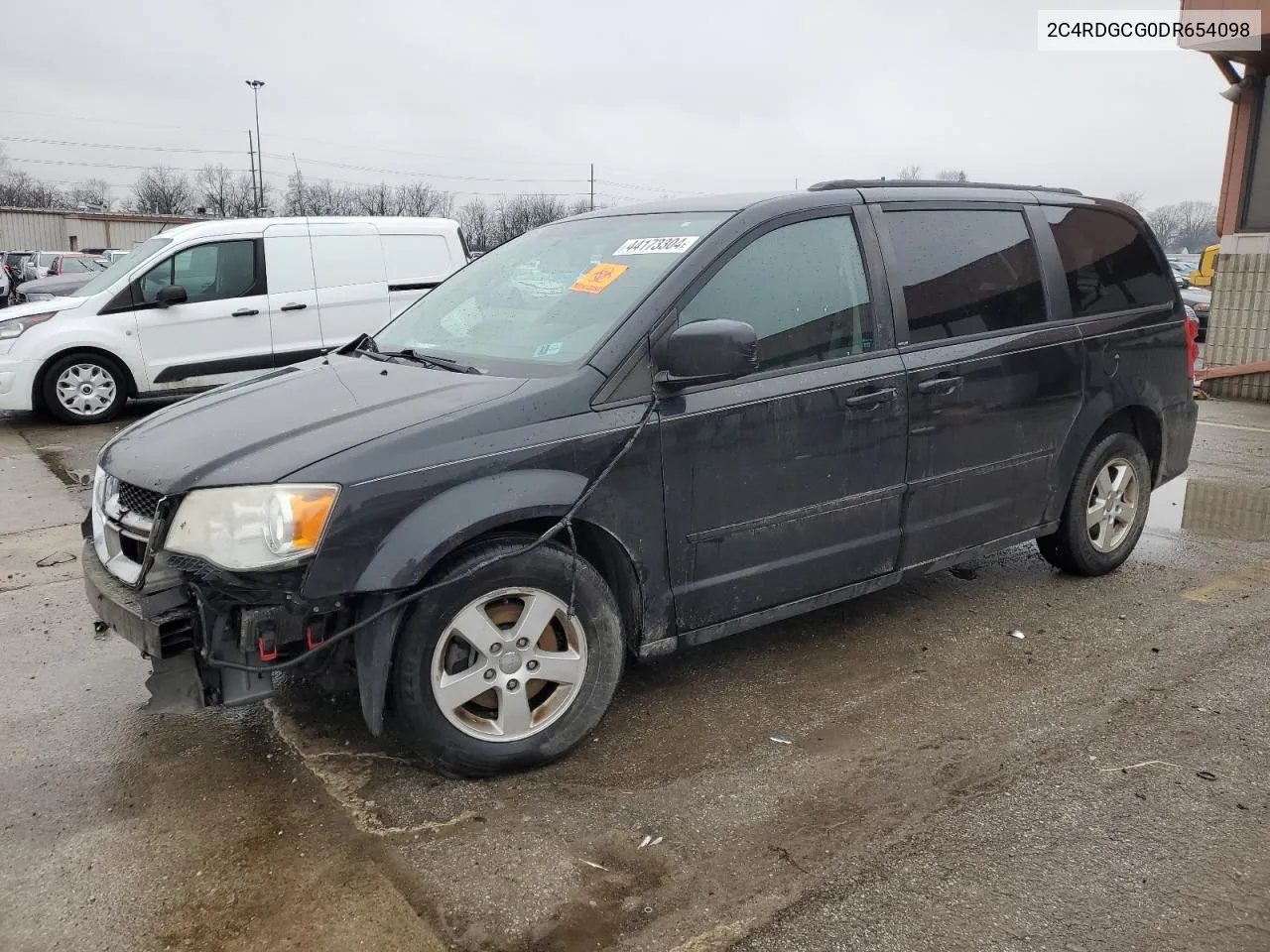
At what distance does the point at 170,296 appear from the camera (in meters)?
9.39

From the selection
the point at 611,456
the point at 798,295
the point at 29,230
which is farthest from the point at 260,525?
the point at 29,230

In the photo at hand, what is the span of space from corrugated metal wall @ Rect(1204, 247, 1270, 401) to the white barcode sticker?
10674mm

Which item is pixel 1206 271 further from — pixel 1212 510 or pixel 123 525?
pixel 123 525

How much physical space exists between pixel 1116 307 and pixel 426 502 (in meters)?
3.55

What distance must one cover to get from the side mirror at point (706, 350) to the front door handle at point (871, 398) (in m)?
0.62

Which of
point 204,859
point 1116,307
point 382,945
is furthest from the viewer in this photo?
point 1116,307

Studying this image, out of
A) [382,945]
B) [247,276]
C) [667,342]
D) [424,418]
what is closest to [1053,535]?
[667,342]

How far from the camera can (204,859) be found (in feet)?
8.83

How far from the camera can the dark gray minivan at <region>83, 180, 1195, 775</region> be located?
278 centimetres

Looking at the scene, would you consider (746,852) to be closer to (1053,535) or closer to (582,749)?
(582,749)

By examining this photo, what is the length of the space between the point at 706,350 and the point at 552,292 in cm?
88

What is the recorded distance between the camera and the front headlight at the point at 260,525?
105 inches

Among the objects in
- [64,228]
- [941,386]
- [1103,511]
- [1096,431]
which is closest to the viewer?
[941,386]

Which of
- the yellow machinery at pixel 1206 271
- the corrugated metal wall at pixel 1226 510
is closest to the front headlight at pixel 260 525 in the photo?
the corrugated metal wall at pixel 1226 510
